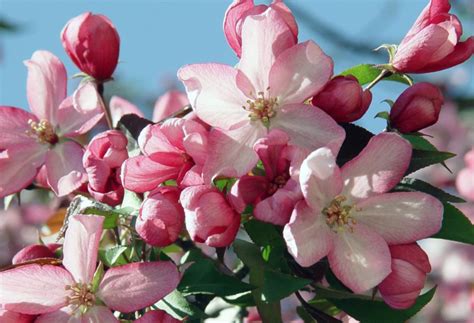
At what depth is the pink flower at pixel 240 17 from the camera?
1290 mm

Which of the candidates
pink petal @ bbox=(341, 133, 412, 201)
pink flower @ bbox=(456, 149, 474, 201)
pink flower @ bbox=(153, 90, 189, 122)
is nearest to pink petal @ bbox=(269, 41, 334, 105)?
pink petal @ bbox=(341, 133, 412, 201)

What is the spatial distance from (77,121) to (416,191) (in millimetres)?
561

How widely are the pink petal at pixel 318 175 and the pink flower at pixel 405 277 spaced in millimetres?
121

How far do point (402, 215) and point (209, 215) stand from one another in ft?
0.82

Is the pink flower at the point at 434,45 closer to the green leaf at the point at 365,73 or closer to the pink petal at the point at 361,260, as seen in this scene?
the green leaf at the point at 365,73

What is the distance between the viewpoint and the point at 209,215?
3.82 ft

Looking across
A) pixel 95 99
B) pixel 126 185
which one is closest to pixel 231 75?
pixel 126 185

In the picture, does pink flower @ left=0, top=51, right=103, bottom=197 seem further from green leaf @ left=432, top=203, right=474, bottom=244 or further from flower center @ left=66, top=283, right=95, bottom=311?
green leaf @ left=432, top=203, right=474, bottom=244

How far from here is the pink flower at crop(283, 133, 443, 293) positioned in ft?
3.85

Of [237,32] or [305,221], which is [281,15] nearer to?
[237,32]

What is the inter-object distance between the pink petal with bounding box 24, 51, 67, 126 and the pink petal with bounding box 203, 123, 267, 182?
1.35 feet

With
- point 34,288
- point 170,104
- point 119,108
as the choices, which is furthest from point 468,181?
point 34,288

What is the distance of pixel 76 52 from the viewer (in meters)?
1.51

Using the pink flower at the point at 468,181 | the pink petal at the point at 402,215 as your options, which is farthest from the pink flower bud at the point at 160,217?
the pink flower at the point at 468,181
